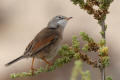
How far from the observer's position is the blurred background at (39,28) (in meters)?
12.3

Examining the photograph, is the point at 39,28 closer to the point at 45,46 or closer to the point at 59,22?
the point at 59,22

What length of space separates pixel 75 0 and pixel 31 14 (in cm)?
1129

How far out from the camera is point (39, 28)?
14461mm

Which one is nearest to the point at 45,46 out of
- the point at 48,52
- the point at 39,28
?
the point at 48,52

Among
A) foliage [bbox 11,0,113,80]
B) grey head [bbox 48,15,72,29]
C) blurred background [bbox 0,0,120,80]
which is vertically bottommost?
foliage [bbox 11,0,113,80]

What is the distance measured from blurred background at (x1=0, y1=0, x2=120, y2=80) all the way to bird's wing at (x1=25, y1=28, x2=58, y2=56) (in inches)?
191

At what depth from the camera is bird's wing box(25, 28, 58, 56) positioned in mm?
6484

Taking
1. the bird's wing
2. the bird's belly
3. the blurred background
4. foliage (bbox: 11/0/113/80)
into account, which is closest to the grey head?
the bird's wing

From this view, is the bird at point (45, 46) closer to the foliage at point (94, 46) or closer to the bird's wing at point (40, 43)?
the bird's wing at point (40, 43)

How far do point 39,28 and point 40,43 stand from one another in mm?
7924

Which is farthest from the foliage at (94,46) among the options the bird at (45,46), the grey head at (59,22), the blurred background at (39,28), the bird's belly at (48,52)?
the blurred background at (39,28)

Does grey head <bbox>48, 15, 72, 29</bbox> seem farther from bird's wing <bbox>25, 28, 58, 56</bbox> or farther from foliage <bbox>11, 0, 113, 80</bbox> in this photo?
foliage <bbox>11, 0, 113, 80</bbox>

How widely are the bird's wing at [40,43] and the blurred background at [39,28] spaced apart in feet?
15.9

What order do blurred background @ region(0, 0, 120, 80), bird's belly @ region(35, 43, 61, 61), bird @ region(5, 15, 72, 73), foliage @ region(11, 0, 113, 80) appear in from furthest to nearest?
blurred background @ region(0, 0, 120, 80), bird's belly @ region(35, 43, 61, 61), bird @ region(5, 15, 72, 73), foliage @ region(11, 0, 113, 80)
